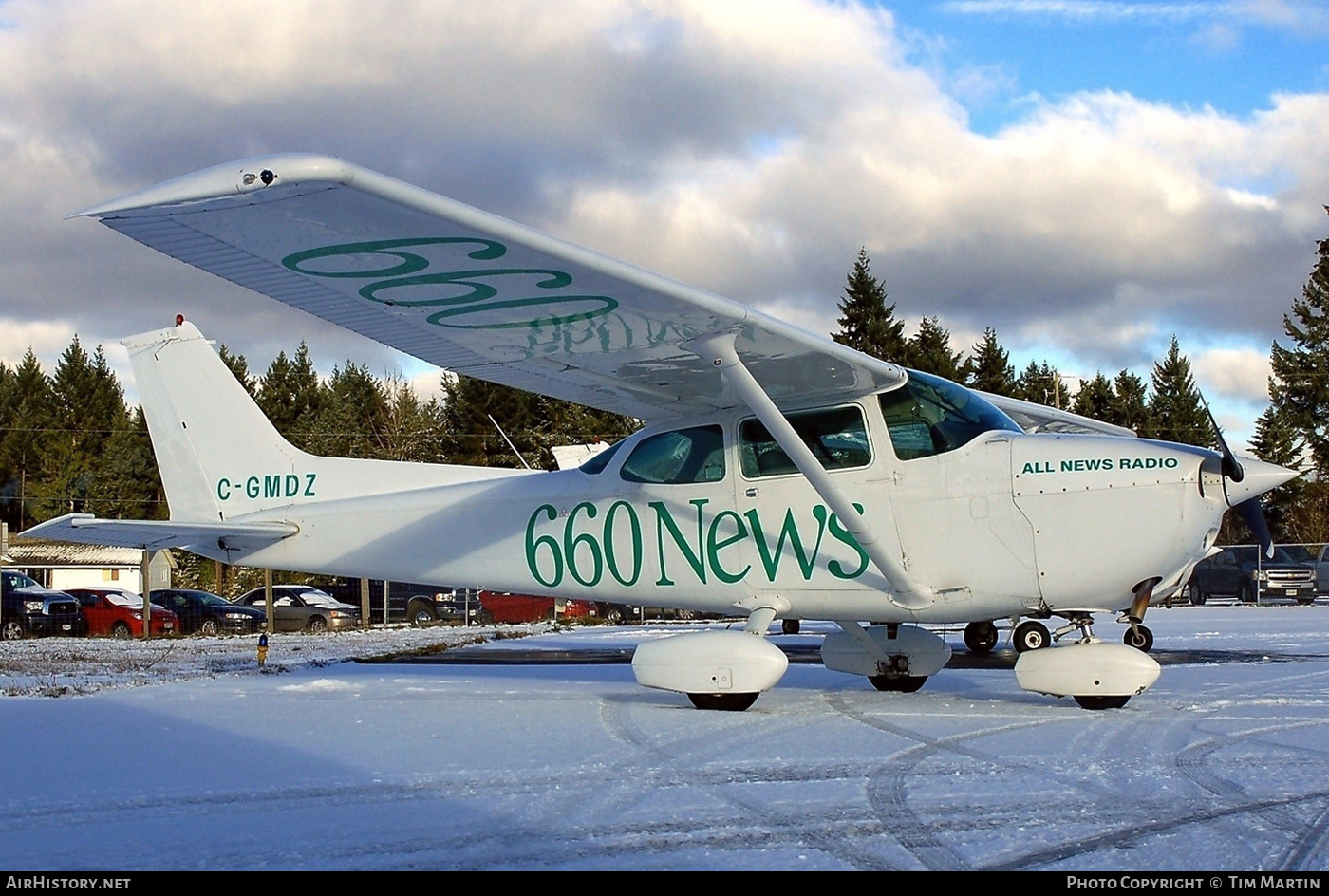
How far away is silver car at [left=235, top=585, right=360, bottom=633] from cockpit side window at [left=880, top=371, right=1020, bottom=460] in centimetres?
2180

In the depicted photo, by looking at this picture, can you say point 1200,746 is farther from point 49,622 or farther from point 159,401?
point 49,622

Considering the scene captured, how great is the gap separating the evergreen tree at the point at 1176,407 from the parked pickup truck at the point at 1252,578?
2235 centimetres

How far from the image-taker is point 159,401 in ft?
38.0

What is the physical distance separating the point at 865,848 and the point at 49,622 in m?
25.8

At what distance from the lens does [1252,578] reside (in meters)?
32.1


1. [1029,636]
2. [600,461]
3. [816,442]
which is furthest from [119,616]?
[816,442]

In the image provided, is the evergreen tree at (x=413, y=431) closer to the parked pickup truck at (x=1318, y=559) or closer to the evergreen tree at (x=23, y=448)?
the evergreen tree at (x=23, y=448)

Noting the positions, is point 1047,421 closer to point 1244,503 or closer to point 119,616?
point 1244,503

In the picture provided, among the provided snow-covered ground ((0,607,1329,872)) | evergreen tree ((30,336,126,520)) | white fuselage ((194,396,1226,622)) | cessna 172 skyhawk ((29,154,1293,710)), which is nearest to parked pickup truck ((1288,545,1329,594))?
snow-covered ground ((0,607,1329,872))

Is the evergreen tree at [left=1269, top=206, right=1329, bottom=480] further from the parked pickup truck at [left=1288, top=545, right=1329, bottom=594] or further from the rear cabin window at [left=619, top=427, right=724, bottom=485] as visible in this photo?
the rear cabin window at [left=619, top=427, right=724, bottom=485]

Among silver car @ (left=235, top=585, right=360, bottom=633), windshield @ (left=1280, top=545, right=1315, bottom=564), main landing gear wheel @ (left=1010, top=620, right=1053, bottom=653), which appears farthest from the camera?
windshield @ (left=1280, top=545, right=1315, bottom=564)

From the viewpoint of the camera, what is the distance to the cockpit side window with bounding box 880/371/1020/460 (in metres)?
8.34

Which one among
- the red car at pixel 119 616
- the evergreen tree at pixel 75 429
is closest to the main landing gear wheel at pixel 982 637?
the red car at pixel 119 616

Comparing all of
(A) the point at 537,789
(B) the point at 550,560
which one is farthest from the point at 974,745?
(B) the point at 550,560
